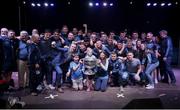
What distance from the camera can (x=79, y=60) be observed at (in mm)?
10570

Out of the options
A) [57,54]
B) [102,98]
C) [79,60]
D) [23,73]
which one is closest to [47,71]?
[57,54]

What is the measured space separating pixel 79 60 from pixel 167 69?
322cm

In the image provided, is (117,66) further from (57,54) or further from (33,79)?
(33,79)

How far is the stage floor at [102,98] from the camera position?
8.52 meters

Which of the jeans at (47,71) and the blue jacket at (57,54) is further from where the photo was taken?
the blue jacket at (57,54)

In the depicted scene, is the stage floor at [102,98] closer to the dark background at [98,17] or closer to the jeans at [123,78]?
the jeans at [123,78]

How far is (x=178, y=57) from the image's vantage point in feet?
53.6

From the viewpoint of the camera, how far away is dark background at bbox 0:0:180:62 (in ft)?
56.0

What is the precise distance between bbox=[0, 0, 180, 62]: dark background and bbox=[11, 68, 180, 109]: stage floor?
23.7ft

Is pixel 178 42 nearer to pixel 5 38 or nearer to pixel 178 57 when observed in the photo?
pixel 178 57

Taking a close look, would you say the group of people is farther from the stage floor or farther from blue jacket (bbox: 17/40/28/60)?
the stage floor

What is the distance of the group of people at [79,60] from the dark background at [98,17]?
6027 mm

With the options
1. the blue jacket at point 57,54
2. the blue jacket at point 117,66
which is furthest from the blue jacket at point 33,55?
the blue jacket at point 117,66

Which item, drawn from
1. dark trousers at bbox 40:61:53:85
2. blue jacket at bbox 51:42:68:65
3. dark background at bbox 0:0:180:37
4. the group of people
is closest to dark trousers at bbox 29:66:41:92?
the group of people
